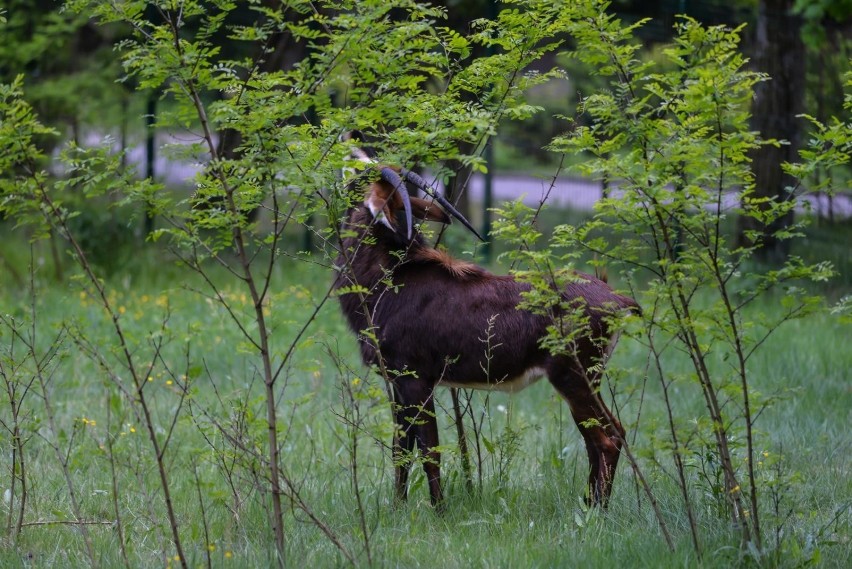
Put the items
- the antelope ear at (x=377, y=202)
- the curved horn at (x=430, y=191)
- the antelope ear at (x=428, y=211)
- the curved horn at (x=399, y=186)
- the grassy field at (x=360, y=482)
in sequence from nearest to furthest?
the grassy field at (x=360, y=482) → the curved horn at (x=399, y=186) → the curved horn at (x=430, y=191) → the antelope ear at (x=377, y=202) → the antelope ear at (x=428, y=211)

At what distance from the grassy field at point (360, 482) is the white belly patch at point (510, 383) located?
0.15 metres

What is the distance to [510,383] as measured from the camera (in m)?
5.32

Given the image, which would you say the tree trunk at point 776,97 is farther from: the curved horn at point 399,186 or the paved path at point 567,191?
the curved horn at point 399,186

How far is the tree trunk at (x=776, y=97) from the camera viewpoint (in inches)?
459

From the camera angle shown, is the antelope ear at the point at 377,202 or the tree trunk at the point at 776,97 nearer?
the antelope ear at the point at 377,202

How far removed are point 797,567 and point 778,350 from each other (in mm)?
4777

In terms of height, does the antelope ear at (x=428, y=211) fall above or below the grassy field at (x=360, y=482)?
above

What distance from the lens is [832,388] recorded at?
7.77 metres

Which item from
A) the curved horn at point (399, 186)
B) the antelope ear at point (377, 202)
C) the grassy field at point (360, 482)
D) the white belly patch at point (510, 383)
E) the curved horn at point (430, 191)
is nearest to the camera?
the grassy field at point (360, 482)

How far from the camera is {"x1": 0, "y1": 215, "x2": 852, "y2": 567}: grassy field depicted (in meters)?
4.42

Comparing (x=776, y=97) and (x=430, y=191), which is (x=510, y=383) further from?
(x=776, y=97)

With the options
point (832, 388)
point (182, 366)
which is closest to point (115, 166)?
point (182, 366)

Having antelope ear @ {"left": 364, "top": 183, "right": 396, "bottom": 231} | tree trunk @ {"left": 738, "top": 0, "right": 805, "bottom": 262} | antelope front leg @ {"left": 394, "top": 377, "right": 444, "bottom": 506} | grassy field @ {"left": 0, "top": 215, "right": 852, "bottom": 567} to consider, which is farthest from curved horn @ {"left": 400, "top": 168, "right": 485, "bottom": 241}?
tree trunk @ {"left": 738, "top": 0, "right": 805, "bottom": 262}

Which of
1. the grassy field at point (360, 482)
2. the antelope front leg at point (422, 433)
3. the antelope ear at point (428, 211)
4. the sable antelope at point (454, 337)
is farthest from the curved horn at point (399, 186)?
the antelope front leg at point (422, 433)
